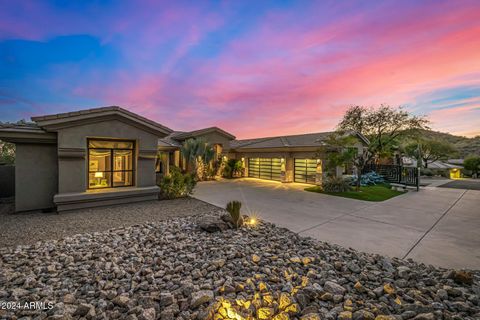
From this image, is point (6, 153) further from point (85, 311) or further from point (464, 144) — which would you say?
point (464, 144)

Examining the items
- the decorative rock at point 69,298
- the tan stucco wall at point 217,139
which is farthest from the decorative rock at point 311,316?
the tan stucco wall at point 217,139

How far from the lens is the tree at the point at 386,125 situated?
19016 mm

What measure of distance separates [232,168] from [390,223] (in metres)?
14.1

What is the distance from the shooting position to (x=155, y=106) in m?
18.6

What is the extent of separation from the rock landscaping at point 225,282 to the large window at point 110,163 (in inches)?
197

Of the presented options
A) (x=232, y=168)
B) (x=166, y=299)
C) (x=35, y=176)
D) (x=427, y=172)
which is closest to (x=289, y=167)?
(x=232, y=168)

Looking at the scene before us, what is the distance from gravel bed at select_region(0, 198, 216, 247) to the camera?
17.6ft

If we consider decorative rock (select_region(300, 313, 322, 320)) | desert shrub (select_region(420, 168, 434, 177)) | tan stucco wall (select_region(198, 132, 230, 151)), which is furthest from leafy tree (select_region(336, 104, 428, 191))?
decorative rock (select_region(300, 313, 322, 320))

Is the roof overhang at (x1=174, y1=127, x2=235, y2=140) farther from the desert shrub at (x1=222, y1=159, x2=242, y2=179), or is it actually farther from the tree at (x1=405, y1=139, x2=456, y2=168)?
the tree at (x1=405, y1=139, x2=456, y2=168)

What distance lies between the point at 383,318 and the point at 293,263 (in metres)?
1.57

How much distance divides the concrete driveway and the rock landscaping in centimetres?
79

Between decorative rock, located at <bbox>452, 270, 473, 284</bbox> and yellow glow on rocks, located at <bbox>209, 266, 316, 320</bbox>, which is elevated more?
decorative rock, located at <bbox>452, 270, 473, 284</bbox>

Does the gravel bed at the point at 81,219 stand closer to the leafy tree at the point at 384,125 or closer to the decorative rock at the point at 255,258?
the decorative rock at the point at 255,258

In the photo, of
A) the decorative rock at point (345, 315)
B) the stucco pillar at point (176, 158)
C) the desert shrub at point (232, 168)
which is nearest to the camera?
the decorative rock at point (345, 315)
